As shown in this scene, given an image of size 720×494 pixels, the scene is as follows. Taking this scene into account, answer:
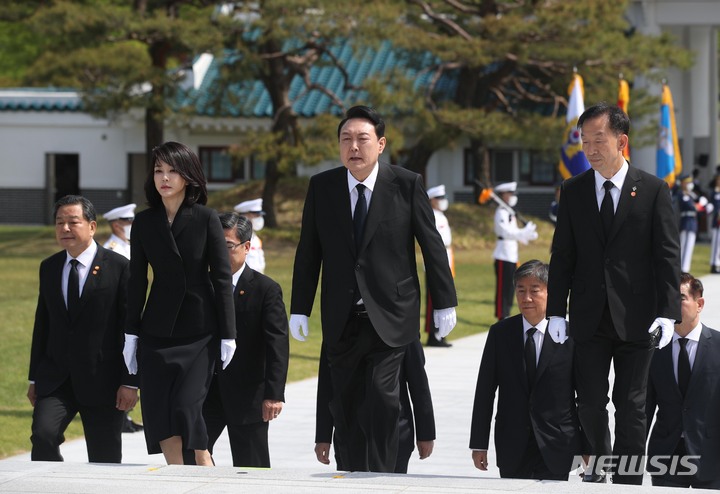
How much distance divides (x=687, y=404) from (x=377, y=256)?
1.65 meters

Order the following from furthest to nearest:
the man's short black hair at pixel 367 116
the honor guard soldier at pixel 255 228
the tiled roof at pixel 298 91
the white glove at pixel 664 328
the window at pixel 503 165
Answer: the window at pixel 503 165 < the tiled roof at pixel 298 91 < the honor guard soldier at pixel 255 228 < the man's short black hair at pixel 367 116 < the white glove at pixel 664 328

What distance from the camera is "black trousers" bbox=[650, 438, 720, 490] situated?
584 centimetres

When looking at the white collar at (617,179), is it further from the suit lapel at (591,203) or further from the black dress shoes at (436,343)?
the black dress shoes at (436,343)

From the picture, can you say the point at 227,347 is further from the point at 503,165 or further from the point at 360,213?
the point at 503,165

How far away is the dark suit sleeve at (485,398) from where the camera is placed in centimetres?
597

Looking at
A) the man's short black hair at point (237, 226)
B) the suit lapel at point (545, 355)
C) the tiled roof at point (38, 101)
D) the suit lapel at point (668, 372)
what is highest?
the tiled roof at point (38, 101)

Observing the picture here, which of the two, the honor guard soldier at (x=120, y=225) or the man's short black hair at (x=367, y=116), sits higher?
the man's short black hair at (x=367, y=116)

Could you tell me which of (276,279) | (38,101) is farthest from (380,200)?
(38,101)

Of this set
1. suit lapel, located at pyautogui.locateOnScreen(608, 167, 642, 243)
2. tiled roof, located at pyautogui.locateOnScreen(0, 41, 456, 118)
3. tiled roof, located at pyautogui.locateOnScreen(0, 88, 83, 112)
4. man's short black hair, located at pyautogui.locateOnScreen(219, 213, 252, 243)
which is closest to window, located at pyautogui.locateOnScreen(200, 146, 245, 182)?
tiled roof, located at pyautogui.locateOnScreen(0, 41, 456, 118)

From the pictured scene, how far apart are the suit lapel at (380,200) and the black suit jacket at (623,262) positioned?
764mm

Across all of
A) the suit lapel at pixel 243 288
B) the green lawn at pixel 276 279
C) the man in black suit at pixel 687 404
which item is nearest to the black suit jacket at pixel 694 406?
the man in black suit at pixel 687 404

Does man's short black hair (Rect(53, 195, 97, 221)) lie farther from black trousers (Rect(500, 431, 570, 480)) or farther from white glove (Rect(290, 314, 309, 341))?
black trousers (Rect(500, 431, 570, 480))

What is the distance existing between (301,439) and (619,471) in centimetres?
372

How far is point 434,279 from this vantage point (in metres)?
5.66
